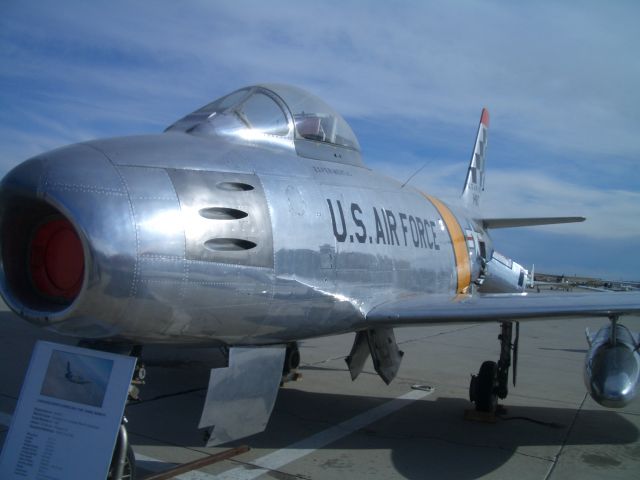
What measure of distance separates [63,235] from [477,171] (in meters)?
10.6

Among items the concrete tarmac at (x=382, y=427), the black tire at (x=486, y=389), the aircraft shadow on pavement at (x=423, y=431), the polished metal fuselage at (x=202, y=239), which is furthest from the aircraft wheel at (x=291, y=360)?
the polished metal fuselage at (x=202, y=239)

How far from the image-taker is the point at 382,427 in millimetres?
6145

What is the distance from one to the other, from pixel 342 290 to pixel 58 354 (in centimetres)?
225

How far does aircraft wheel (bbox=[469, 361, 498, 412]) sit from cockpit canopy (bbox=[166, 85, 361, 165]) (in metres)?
3.10

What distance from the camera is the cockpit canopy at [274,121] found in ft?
15.7

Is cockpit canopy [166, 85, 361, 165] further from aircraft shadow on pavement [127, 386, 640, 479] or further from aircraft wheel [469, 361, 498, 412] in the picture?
aircraft wheel [469, 361, 498, 412]

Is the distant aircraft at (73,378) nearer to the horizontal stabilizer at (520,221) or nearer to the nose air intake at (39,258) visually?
the nose air intake at (39,258)

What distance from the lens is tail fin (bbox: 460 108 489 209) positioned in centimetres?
1166

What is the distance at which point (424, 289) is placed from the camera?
656 centimetres

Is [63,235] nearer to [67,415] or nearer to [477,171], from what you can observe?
[67,415]

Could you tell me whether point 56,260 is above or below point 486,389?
above

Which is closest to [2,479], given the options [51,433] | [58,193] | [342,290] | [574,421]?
[51,433]

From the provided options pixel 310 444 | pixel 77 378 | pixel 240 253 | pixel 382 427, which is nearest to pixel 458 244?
pixel 382 427

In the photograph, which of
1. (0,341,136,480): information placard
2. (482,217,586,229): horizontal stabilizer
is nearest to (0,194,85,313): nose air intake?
(0,341,136,480): information placard
